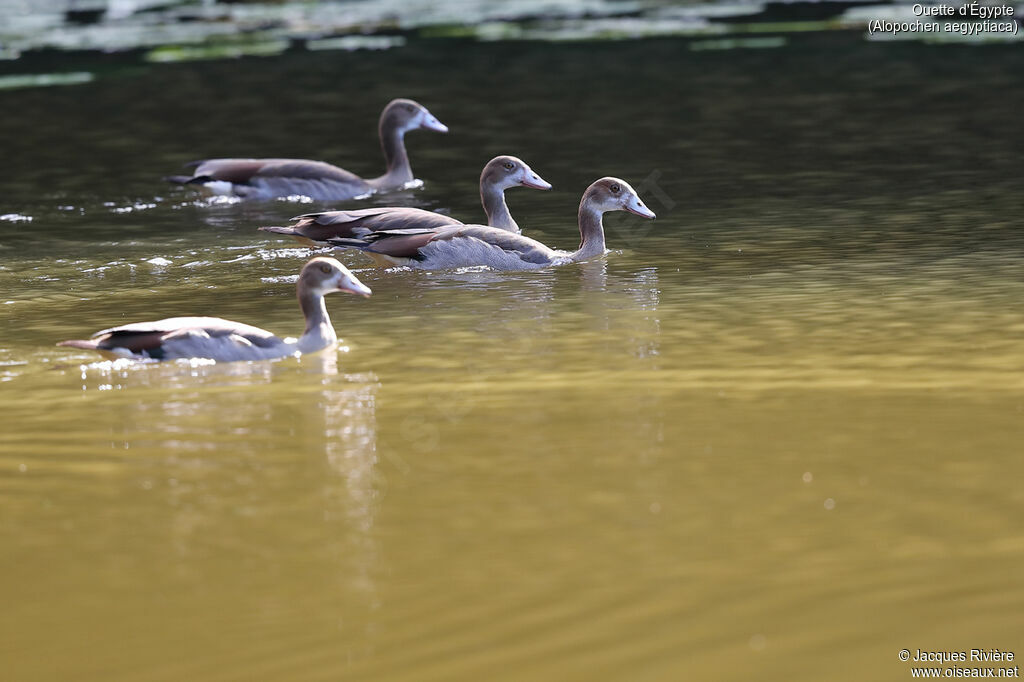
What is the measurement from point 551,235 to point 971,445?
8.21 m

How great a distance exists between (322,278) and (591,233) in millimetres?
4129

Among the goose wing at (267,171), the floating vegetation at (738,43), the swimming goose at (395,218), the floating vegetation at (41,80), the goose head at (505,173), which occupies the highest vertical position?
the floating vegetation at (41,80)

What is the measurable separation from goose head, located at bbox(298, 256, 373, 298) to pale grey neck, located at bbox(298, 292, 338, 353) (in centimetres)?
4

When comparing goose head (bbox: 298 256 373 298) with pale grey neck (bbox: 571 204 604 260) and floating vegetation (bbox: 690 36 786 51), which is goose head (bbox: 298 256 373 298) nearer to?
pale grey neck (bbox: 571 204 604 260)

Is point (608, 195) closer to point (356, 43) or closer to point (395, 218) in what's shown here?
point (395, 218)

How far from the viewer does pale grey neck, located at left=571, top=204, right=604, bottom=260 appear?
14.3 m

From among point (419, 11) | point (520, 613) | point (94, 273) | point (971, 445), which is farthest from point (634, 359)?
point (419, 11)

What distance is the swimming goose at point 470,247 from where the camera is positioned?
13.7 metres

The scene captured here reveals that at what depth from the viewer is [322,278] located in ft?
35.5

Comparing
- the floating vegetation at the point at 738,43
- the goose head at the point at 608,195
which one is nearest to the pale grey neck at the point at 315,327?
the goose head at the point at 608,195

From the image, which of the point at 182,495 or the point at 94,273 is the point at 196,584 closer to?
the point at 182,495

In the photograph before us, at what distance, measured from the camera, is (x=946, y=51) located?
94.2ft

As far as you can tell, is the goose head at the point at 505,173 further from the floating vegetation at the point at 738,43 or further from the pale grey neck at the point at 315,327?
the floating vegetation at the point at 738,43

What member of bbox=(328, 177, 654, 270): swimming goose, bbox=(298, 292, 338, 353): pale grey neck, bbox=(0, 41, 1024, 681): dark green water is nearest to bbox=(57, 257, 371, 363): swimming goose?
bbox=(298, 292, 338, 353): pale grey neck
